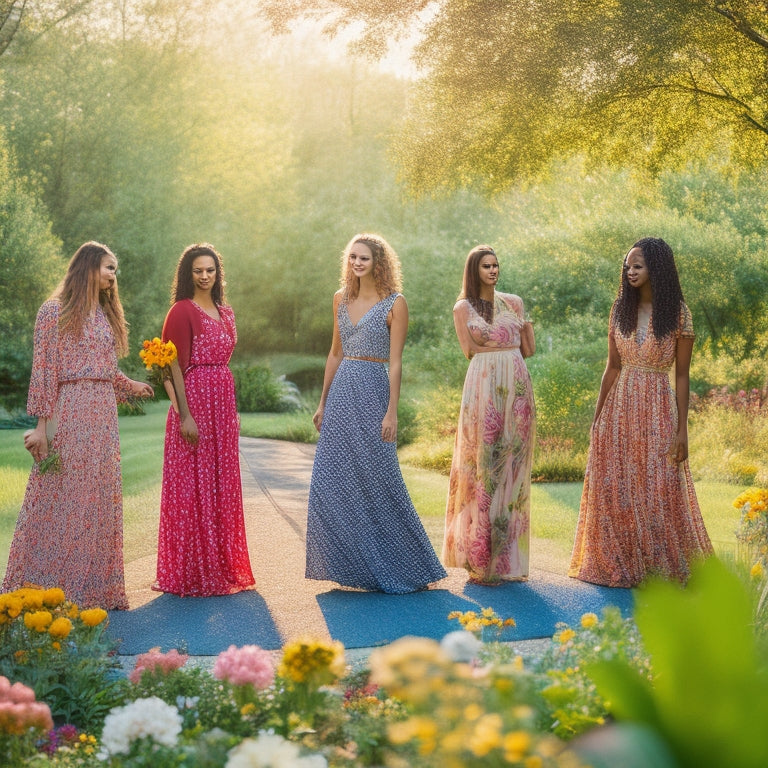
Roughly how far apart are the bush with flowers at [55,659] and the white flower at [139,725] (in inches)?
46.2

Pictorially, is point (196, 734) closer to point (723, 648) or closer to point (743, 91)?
point (723, 648)

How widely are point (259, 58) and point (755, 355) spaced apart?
17850 millimetres

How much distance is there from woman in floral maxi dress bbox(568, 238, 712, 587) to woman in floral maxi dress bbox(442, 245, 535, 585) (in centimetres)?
48

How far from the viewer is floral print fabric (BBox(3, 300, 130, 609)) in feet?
17.2

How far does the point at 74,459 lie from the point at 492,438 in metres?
2.46

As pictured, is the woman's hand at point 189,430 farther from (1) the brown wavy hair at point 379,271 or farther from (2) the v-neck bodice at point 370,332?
(1) the brown wavy hair at point 379,271

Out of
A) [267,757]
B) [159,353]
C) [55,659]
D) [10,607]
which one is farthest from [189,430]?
[267,757]

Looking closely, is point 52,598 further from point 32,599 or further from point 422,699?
point 422,699

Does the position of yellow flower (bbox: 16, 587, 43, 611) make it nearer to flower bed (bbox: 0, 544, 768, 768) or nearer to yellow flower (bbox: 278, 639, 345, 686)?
flower bed (bbox: 0, 544, 768, 768)

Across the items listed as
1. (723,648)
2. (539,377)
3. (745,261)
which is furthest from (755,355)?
(723,648)

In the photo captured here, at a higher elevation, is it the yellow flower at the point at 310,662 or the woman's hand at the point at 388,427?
the woman's hand at the point at 388,427

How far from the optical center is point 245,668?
8.39 feet

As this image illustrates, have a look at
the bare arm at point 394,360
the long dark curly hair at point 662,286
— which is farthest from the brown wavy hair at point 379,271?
the long dark curly hair at point 662,286

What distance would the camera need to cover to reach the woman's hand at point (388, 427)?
5.75 meters
